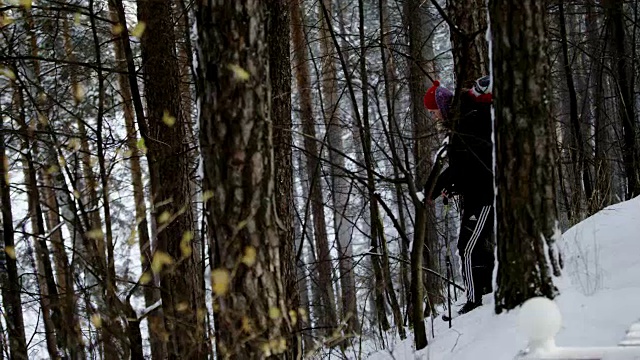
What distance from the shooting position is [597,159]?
26.2 ft

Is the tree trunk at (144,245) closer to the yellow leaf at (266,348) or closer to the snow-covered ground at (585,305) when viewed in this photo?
the yellow leaf at (266,348)

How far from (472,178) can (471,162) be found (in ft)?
0.40

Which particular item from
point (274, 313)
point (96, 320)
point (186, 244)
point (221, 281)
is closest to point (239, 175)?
point (221, 281)

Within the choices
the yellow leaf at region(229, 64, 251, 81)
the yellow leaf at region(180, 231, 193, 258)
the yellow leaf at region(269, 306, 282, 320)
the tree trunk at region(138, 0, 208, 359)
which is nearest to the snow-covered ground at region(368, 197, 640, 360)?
the yellow leaf at region(269, 306, 282, 320)

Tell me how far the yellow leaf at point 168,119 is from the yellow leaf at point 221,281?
8.56 feet

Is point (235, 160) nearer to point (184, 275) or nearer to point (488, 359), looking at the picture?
point (488, 359)

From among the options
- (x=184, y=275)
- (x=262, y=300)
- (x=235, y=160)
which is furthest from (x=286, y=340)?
(x=184, y=275)

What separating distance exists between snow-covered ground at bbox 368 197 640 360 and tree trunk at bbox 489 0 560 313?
183mm

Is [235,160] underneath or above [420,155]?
underneath

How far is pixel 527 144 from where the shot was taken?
142 inches

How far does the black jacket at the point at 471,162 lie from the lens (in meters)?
4.63

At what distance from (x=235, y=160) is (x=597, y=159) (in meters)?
6.34

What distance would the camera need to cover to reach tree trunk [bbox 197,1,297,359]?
3.00m

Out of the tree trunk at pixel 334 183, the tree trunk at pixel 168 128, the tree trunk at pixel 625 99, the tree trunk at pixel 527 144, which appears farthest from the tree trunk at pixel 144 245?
the tree trunk at pixel 625 99
